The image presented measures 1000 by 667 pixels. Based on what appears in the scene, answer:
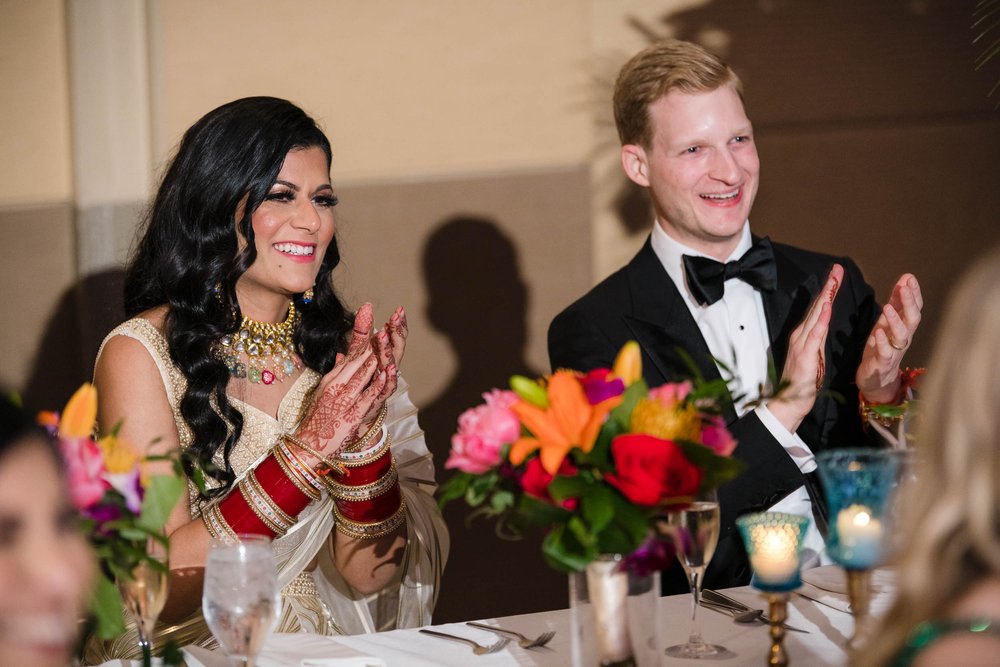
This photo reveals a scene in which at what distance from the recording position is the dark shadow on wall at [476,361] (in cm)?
347

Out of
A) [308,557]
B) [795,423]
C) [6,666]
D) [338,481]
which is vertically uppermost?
[6,666]

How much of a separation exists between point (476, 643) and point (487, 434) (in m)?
0.48

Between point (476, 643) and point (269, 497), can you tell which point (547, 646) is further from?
point (269, 497)

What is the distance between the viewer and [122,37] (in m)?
3.14

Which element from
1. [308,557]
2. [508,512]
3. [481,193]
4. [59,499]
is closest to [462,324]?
[481,193]

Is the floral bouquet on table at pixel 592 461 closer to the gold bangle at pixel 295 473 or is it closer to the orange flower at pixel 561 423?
the orange flower at pixel 561 423

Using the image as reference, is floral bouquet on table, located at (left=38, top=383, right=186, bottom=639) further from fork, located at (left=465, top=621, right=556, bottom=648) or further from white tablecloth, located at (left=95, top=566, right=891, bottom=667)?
fork, located at (left=465, top=621, right=556, bottom=648)

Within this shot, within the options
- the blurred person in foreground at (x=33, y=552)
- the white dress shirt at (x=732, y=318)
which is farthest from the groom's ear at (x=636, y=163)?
the blurred person in foreground at (x=33, y=552)

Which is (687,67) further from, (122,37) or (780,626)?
(122,37)

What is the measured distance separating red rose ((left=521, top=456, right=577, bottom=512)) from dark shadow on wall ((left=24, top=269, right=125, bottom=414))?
216cm

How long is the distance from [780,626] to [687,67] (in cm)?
147

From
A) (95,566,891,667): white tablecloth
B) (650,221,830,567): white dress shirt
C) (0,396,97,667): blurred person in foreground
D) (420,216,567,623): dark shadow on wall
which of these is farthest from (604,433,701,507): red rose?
(420,216,567,623): dark shadow on wall

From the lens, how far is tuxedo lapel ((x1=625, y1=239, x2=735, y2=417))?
241 centimetres

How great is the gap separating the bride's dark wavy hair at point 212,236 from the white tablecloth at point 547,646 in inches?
28.3
